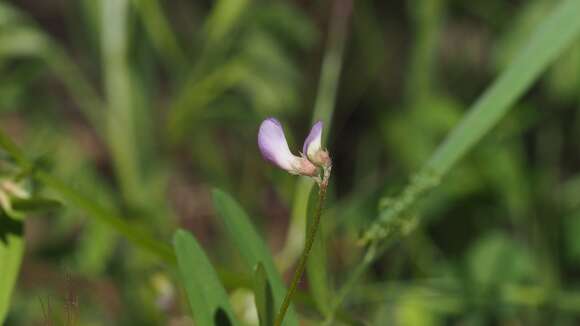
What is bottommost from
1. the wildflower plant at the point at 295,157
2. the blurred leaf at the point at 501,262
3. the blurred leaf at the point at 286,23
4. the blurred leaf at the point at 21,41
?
the wildflower plant at the point at 295,157

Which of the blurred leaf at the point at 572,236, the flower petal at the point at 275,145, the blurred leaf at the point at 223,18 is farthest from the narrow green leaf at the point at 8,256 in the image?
the blurred leaf at the point at 572,236

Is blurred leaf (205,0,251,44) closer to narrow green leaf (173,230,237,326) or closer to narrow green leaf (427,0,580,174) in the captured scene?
narrow green leaf (427,0,580,174)

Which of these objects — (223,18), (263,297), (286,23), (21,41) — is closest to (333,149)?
(286,23)

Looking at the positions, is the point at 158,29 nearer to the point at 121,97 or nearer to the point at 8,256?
the point at 121,97

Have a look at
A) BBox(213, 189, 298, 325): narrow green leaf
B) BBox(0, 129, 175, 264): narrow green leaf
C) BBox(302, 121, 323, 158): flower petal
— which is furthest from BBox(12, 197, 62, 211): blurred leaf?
BBox(302, 121, 323, 158): flower petal

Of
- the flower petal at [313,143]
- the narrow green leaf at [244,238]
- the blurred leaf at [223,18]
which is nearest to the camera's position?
the flower petal at [313,143]

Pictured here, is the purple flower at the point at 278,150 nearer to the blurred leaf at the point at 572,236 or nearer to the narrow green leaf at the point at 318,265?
the narrow green leaf at the point at 318,265
